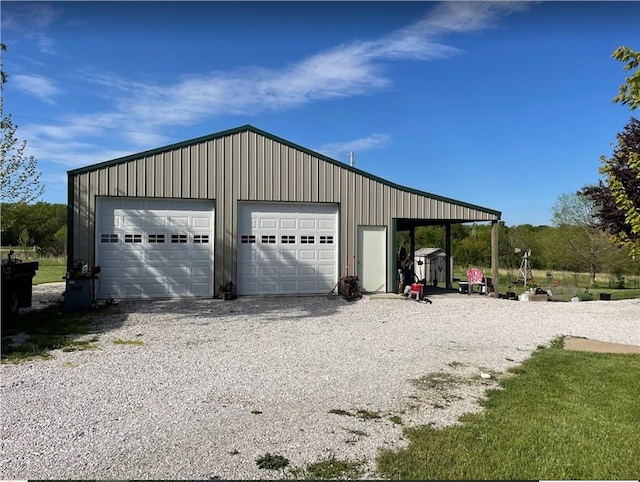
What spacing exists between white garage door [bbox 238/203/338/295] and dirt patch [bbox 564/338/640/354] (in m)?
7.58

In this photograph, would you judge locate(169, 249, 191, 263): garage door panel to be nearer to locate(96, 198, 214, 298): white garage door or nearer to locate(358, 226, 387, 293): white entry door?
locate(96, 198, 214, 298): white garage door

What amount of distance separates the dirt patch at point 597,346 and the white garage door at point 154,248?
30.5 feet

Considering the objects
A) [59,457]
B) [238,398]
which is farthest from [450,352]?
[59,457]

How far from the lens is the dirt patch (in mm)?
8242

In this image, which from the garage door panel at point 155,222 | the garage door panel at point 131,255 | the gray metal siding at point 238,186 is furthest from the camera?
the garage door panel at point 155,222

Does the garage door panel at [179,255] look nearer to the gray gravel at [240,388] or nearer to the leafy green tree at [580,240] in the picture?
the gray gravel at [240,388]

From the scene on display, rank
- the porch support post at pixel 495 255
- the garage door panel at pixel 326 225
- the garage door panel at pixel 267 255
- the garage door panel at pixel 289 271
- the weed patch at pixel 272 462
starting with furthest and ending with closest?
the porch support post at pixel 495 255 → the garage door panel at pixel 326 225 → the garage door panel at pixel 289 271 → the garage door panel at pixel 267 255 → the weed patch at pixel 272 462

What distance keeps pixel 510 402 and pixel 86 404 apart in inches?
175

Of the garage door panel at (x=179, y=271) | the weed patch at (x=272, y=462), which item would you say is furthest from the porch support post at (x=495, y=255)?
the weed patch at (x=272, y=462)

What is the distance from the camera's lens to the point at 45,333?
28.9ft

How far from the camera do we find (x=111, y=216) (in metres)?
13.5

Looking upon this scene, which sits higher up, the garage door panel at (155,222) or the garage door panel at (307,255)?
the garage door panel at (155,222)

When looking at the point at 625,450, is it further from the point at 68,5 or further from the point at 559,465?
the point at 68,5

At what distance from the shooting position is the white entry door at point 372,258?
15.4 metres
